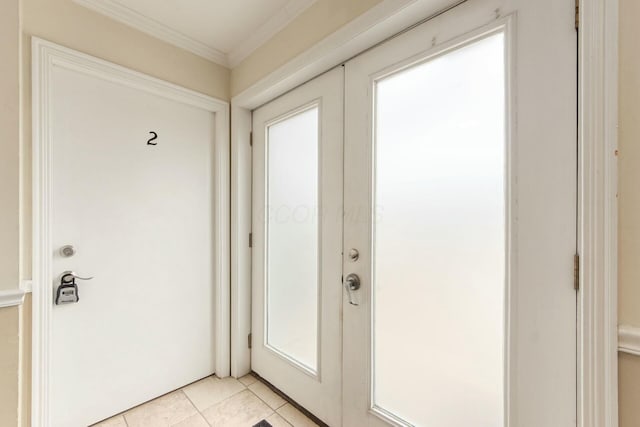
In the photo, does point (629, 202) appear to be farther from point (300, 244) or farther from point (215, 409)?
point (215, 409)

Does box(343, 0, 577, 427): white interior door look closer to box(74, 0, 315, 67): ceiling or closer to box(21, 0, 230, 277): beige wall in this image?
box(74, 0, 315, 67): ceiling

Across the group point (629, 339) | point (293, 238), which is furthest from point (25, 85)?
point (629, 339)

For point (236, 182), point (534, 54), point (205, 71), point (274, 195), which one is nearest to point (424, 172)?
point (534, 54)

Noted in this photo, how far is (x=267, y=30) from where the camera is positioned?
5.47 feet

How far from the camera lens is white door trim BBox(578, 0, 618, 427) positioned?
70 centimetres

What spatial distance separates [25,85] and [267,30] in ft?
4.17

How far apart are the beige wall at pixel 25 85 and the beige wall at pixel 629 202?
1.86 metres

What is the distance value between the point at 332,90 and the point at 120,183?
1.38m

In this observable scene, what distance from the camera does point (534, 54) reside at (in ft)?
2.82

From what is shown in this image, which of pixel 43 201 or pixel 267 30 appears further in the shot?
pixel 267 30

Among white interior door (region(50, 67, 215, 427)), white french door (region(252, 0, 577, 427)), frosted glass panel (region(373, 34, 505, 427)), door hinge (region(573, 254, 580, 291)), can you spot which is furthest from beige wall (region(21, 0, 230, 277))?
door hinge (region(573, 254, 580, 291))

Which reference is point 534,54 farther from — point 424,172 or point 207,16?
point 207,16

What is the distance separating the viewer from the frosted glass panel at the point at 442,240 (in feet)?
3.18

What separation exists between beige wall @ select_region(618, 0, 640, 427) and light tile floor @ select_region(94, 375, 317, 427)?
142 centimetres
